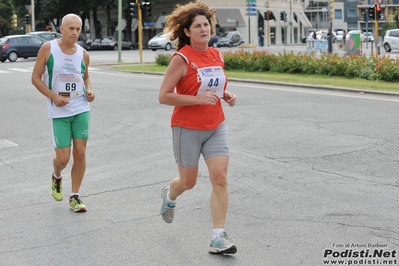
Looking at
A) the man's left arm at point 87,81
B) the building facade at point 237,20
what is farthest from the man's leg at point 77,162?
the building facade at point 237,20

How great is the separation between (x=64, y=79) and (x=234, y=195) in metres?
2.03

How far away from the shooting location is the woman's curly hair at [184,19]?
17.6 feet

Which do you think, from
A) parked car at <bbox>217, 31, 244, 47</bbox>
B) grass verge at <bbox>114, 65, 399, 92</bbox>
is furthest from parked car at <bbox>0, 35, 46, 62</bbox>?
parked car at <bbox>217, 31, 244, 47</bbox>

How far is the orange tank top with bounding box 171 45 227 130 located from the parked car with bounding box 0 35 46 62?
3751cm

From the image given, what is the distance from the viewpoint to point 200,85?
5.31m

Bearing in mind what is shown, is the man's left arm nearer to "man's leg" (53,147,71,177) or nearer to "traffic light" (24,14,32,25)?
"man's leg" (53,147,71,177)

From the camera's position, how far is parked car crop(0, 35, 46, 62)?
135 ft

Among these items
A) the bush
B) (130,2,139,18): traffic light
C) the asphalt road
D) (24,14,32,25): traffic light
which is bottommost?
the asphalt road

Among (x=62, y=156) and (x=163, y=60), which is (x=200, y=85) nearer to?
(x=62, y=156)

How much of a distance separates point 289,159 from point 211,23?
4.15 metres

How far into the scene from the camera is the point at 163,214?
5941 millimetres

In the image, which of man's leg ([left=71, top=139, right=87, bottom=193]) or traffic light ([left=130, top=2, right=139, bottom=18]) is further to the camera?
traffic light ([left=130, top=2, right=139, bottom=18])

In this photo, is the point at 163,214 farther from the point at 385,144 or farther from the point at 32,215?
the point at 385,144

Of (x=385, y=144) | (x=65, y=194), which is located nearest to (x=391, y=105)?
(x=385, y=144)
